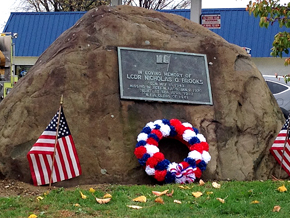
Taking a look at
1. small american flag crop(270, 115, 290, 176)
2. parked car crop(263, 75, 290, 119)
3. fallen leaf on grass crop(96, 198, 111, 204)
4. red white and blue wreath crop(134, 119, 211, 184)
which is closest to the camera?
fallen leaf on grass crop(96, 198, 111, 204)

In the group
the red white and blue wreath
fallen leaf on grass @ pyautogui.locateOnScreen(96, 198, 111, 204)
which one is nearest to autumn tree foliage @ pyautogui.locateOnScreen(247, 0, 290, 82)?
the red white and blue wreath

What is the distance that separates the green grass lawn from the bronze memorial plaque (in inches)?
71.6

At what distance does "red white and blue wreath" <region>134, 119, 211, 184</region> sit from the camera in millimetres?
7758

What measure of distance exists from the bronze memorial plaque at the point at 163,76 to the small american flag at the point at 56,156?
1.29 m

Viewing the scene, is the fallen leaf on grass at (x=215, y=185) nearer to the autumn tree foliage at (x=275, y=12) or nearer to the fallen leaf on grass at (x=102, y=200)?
the fallen leaf on grass at (x=102, y=200)

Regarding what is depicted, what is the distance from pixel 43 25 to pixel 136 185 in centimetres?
1991

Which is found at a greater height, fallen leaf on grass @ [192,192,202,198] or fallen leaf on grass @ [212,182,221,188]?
fallen leaf on grass @ [192,192,202,198]

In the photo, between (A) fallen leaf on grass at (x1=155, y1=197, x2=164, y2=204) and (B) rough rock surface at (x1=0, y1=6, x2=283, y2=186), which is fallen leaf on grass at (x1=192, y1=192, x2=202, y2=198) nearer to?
(A) fallen leaf on grass at (x1=155, y1=197, x2=164, y2=204)

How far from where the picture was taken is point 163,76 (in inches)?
347

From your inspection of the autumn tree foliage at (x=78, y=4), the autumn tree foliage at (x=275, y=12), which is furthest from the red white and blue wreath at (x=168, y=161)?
the autumn tree foliage at (x=78, y=4)

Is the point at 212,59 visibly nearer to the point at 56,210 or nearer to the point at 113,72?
the point at 113,72

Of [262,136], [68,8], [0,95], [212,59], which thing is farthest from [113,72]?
[68,8]

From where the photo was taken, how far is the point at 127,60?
8.69 metres

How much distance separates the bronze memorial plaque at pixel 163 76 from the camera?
853cm
